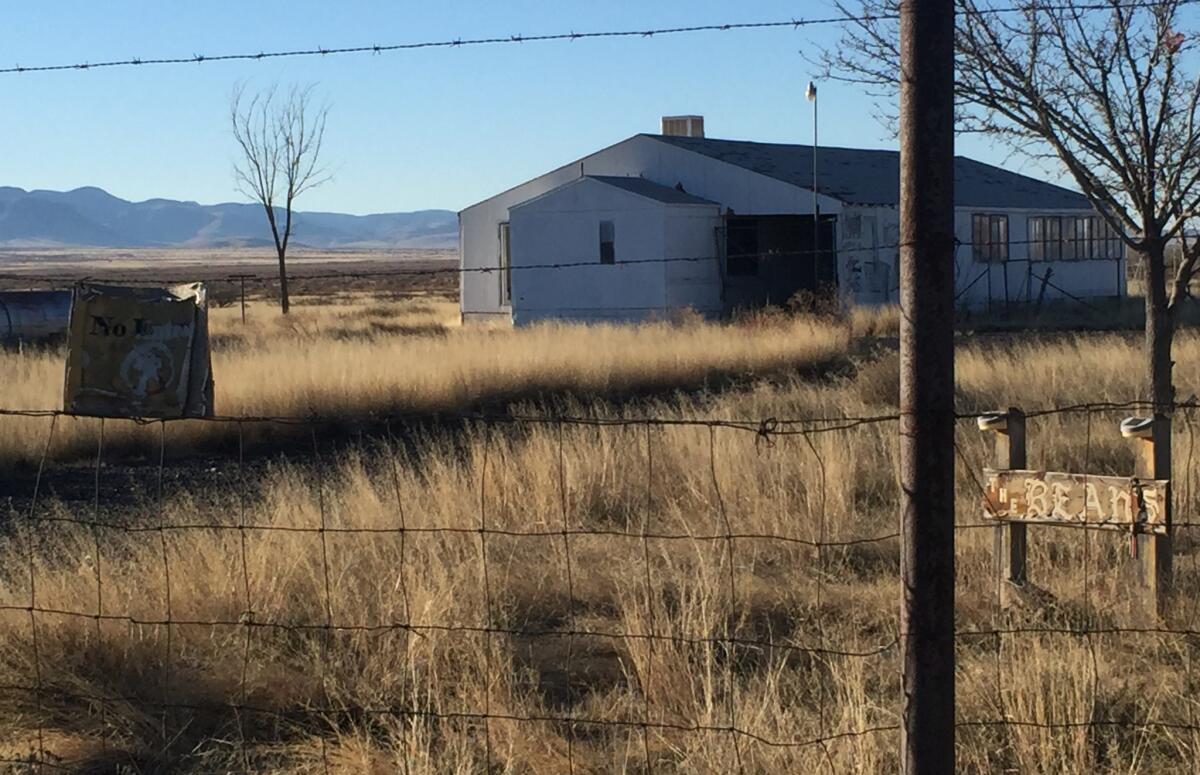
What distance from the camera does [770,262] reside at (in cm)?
3134

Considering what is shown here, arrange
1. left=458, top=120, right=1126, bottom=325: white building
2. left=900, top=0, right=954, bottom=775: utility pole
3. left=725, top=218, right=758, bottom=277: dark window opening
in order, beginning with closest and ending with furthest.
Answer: left=900, top=0, right=954, bottom=775: utility pole < left=458, top=120, right=1126, bottom=325: white building < left=725, top=218, right=758, bottom=277: dark window opening

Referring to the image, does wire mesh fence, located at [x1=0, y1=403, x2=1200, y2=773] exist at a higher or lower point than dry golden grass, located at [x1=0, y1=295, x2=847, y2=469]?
lower

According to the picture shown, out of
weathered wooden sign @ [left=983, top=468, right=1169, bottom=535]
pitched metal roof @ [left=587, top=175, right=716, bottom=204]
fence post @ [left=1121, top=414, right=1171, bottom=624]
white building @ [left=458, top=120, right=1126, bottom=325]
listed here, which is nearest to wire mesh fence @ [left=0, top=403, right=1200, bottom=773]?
fence post @ [left=1121, top=414, right=1171, bottom=624]

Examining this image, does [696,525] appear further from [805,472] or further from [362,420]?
[362,420]

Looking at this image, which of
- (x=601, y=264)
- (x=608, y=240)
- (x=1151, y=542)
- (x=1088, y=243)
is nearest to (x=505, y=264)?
(x=608, y=240)

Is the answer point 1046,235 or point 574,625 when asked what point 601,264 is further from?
point 1046,235

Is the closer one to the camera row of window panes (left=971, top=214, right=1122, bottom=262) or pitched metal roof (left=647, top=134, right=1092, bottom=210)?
pitched metal roof (left=647, top=134, right=1092, bottom=210)

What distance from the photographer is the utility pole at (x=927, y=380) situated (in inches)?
140

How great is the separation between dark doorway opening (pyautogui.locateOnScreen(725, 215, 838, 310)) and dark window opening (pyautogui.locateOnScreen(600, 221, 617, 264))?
242 cm

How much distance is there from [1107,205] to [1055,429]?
190 centimetres

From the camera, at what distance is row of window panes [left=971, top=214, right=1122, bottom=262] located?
107ft

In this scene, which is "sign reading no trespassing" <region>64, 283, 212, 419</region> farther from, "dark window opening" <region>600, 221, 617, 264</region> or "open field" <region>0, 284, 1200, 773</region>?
"dark window opening" <region>600, 221, 617, 264</region>

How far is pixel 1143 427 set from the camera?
6.16 m

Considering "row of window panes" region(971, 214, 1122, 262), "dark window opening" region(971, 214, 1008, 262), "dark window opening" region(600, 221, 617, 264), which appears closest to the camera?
"dark window opening" region(600, 221, 617, 264)
